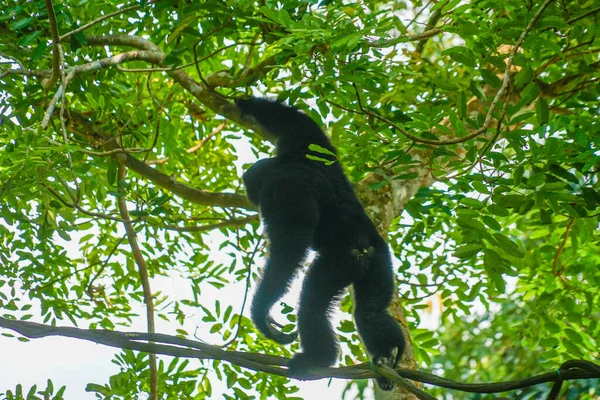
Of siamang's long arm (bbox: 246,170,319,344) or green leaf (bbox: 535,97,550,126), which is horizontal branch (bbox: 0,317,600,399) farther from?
green leaf (bbox: 535,97,550,126)

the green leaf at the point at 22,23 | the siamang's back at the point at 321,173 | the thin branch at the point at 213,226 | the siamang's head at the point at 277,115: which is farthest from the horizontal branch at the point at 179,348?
the thin branch at the point at 213,226

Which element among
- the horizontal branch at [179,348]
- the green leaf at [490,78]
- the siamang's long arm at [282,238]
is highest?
the green leaf at [490,78]

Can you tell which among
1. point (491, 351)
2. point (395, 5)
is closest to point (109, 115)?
point (395, 5)

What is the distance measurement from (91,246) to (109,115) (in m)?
1.74

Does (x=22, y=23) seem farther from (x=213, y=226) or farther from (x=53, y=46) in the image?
(x=213, y=226)

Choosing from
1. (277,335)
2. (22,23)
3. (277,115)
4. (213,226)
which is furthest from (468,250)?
(22,23)

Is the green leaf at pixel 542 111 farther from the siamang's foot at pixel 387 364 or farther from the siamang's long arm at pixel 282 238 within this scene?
the siamang's foot at pixel 387 364

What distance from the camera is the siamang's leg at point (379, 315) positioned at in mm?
3605

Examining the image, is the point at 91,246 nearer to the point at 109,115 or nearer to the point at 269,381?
the point at 109,115

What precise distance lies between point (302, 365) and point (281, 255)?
647mm

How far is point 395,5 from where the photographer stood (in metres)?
5.10

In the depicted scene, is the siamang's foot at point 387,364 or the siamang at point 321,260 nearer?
the siamang's foot at point 387,364

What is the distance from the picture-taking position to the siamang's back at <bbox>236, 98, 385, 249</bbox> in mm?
3941

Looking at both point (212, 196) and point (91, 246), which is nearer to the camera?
point (212, 196)
